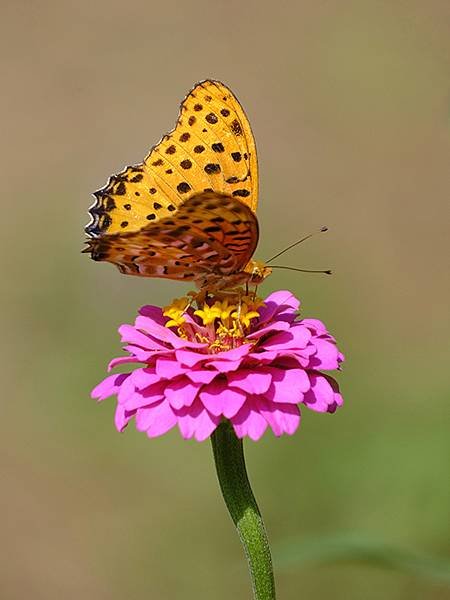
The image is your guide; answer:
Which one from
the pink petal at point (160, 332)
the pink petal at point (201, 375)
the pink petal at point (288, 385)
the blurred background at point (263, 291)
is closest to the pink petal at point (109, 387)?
the pink petal at point (160, 332)

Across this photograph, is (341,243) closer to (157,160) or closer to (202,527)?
(202,527)

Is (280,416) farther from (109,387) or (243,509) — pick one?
(109,387)

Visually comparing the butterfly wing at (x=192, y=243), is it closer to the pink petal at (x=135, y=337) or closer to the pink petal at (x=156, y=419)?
the pink petal at (x=135, y=337)

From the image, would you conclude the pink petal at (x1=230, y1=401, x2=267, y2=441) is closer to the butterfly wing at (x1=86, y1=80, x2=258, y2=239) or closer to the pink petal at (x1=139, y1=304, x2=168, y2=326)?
the pink petal at (x1=139, y1=304, x2=168, y2=326)

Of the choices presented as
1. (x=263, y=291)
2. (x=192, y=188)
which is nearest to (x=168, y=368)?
(x=192, y=188)

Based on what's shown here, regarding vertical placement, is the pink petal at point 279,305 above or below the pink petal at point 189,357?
above

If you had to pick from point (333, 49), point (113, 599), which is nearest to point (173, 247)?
point (113, 599)
